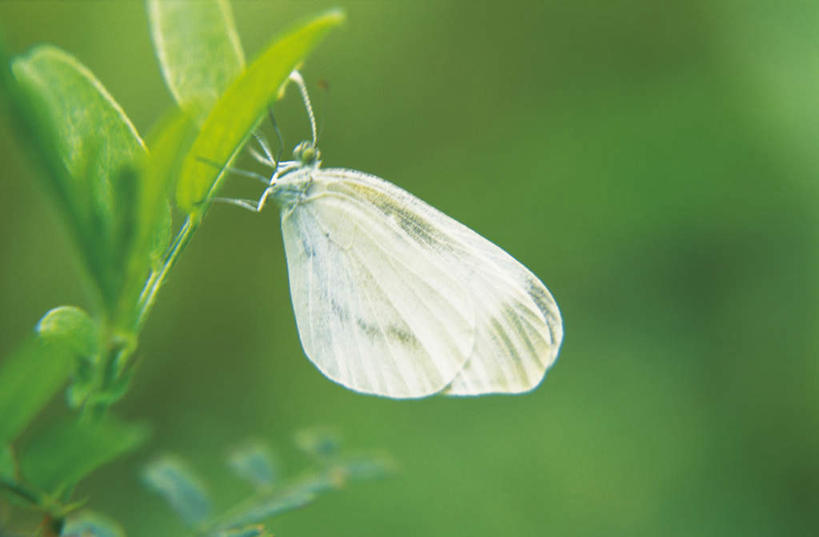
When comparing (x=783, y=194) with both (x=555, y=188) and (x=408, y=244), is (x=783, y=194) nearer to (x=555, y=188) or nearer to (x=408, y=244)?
(x=555, y=188)

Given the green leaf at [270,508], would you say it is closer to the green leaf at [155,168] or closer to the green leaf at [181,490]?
the green leaf at [181,490]

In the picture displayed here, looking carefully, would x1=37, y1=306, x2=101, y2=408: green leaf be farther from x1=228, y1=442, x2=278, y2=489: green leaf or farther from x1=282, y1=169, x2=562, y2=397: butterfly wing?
x1=282, y1=169, x2=562, y2=397: butterfly wing

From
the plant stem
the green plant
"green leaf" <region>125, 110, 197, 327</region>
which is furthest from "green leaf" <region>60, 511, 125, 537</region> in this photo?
"green leaf" <region>125, 110, 197, 327</region>

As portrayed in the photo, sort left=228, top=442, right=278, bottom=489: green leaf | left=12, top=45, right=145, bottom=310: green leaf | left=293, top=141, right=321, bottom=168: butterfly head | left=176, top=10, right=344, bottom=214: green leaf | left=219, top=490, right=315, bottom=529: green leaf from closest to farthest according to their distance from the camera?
1. left=12, top=45, right=145, bottom=310: green leaf
2. left=176, top=10, right=344, bottom=214: green leaf
3. left=219, top=490, right=315, bottom=529: green leaf
4. left=228, top=442, right=278, bottom=489: green leaf
5. left=293, top=141, right=321, bottom=168: butterfly head

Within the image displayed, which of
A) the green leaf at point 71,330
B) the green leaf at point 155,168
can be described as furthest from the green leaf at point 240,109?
the green leaf at point 71,330

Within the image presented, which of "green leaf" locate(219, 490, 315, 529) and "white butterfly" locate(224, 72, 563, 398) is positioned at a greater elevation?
"white butterfly" locate(224, 72, 563, 398)
